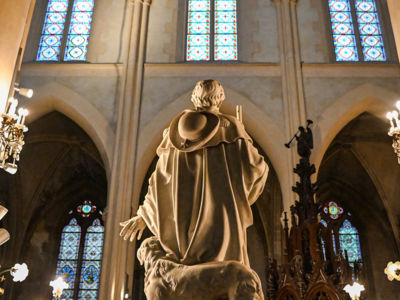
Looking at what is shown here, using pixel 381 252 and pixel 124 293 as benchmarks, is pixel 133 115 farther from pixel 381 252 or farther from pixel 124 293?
pixel 381 252

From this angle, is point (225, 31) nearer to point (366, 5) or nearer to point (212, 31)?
point (212, 31)

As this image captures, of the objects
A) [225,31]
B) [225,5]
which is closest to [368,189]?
[225,31]

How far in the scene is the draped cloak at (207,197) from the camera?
7.46 feet

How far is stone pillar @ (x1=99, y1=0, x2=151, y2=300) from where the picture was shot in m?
8.73

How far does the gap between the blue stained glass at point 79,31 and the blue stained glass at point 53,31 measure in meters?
0.20

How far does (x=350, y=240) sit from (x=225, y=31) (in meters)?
6.78

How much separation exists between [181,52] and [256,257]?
6.08 metres

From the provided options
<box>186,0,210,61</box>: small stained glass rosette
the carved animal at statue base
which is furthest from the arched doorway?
the carved animal at statue base

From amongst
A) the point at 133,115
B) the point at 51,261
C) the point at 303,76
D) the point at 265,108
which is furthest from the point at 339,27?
the point at 51,261

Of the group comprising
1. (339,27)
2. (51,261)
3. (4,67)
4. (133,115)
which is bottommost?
(51,261)

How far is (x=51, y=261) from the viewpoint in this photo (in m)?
14.0

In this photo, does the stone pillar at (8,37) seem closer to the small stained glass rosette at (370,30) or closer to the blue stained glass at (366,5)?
the small stained glass rosette at (370,30)

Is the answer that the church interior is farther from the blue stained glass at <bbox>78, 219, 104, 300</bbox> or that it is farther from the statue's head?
the statue's head

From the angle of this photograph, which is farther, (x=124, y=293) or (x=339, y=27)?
(x=339, y=27)
